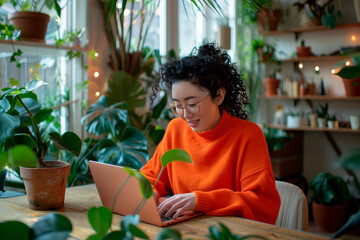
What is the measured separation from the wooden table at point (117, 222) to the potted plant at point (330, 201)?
279cm

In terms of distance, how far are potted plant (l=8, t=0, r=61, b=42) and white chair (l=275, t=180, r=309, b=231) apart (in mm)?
1686

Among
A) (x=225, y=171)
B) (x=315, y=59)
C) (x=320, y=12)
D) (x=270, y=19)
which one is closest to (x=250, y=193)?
(x=225, y=171)

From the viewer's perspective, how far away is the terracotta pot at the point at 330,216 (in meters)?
3.93

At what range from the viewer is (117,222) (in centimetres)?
135

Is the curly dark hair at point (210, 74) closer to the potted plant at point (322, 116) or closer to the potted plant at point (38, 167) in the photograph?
the potted plant at point (38, 167)

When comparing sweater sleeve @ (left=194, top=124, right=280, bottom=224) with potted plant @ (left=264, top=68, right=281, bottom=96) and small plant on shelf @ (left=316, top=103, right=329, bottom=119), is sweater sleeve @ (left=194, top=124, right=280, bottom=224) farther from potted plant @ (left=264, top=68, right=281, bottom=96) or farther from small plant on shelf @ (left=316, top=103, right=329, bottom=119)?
potted plant @ (left=264, top=68, right=281, bottom=96)

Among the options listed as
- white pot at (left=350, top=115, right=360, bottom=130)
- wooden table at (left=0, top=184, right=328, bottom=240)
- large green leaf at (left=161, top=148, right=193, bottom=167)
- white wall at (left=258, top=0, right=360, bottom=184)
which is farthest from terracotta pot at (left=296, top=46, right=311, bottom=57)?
large green leaf at (left=161, top=148, right=193, bottom=167)

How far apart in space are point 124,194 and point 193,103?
470 millimetres

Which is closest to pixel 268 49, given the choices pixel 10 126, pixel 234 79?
pixel 234 79

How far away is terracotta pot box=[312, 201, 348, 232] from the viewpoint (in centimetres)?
393

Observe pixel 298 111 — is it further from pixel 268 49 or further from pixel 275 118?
pixel 268 49

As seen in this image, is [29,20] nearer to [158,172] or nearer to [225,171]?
[158,172]

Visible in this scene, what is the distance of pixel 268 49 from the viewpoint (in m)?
4.80

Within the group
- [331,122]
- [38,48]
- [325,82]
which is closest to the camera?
[38,48]
